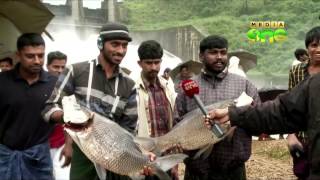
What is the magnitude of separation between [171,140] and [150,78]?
3.51 feet

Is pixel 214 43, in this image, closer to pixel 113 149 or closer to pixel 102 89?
pixel 102 89

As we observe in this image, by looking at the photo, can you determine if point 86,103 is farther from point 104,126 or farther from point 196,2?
point 196,2

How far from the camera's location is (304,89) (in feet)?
8.98

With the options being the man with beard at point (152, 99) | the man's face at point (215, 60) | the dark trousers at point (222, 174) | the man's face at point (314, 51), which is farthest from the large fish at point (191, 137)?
the man's face at point (314, 51)

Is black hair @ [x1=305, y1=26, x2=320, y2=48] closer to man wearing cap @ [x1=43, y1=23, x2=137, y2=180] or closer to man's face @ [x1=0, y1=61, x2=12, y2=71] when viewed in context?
man wearing cap @ [x1=43, y1=23, x2=137, y2=180]

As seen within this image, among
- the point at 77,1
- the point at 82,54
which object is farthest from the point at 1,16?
the point at 77,1

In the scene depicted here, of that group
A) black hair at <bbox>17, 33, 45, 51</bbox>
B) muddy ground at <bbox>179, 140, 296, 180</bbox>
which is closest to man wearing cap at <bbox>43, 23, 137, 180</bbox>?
black hair at <bbox>17, 33, 45, 51</bbox>

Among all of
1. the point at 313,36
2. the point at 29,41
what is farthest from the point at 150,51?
the point at 313,36

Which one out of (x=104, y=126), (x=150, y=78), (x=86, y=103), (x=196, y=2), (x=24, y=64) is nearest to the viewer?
(x=104, y=126)

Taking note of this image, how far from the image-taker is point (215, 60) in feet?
14.1

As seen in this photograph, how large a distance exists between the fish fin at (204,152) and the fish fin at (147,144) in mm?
344

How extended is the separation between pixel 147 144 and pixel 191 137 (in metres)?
0.34

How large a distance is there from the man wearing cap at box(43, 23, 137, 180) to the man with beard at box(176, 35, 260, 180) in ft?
2.03

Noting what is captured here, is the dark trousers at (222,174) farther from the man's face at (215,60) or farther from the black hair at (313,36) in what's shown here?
the black hair at (313,36)
